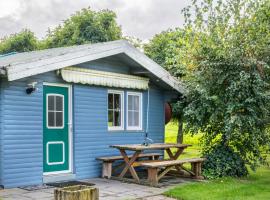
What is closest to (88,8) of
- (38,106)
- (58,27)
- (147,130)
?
(58,27)

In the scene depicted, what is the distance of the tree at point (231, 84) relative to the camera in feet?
34.6

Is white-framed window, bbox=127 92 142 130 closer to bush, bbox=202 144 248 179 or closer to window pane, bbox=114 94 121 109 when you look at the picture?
window pane, bbox=114 94 121 109

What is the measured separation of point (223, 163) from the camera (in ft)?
35.5

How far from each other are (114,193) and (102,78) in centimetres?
327

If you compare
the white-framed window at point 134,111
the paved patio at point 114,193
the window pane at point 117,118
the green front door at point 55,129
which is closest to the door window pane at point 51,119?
the green front door at point 55,129

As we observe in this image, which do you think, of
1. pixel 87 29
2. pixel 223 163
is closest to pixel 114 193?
pixel 223 163

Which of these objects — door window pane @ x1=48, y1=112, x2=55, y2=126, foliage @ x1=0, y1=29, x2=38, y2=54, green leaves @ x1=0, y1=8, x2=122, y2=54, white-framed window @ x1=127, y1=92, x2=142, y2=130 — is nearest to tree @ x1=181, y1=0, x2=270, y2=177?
white-framed window @ x1=127, y1=92, x2=142, y2=130

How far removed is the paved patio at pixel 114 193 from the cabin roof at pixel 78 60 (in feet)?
7.04

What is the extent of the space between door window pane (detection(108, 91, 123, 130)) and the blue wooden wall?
0.23 metres

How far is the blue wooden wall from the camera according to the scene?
860cm

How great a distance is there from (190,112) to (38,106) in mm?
3906

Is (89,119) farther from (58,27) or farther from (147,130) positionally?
(58,27)

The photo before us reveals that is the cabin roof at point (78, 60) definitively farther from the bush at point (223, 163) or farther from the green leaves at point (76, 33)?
the green leaves at point (76, 33)

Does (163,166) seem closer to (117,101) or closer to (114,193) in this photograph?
(114,193)
